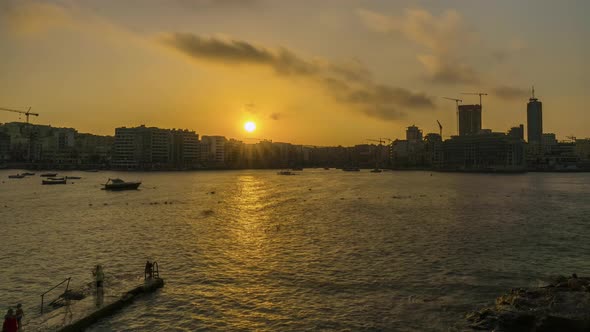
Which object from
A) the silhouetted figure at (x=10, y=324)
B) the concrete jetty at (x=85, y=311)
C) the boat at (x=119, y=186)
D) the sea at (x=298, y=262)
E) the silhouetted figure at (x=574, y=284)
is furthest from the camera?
the boat at (x=119, y=186)

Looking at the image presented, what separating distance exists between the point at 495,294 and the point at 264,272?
16256 mm

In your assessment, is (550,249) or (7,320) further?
(550,249)

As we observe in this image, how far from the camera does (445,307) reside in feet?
81.1

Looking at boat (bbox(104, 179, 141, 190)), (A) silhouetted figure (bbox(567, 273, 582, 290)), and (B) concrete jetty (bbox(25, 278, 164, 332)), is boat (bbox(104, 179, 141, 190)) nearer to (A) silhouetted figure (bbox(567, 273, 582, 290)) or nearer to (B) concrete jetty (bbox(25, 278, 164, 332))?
(B) concrete jetty (bbox(25, 278, 164, 332))

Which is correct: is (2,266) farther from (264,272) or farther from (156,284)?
Answer: (264,272)

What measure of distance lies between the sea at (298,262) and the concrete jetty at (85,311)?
28.6 inches

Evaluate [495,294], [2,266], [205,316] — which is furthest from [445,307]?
[2,266]

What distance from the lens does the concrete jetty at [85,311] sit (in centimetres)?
2073

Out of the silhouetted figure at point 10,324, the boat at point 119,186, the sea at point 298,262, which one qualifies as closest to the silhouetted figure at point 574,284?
the sea at point 298,262

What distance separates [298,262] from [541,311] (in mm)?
19517

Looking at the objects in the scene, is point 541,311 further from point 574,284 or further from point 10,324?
point 10,324

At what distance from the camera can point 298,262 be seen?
3616 centimetres

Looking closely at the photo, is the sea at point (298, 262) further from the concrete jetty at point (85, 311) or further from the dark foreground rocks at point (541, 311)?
the dark foreground rocks at point (541, 311)

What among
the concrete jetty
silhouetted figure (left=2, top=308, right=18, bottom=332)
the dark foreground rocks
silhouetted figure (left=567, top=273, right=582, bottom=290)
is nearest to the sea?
the concrete jetty
